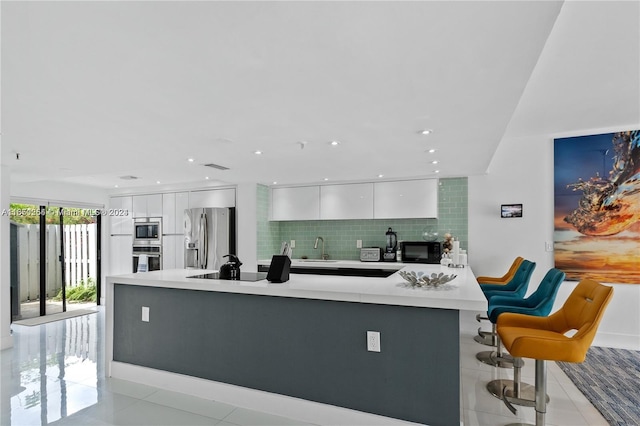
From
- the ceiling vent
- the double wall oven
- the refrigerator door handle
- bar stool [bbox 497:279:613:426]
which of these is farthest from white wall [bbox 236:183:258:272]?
bar stool [bbox 497:279:613:426]

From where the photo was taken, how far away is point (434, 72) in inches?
73.2

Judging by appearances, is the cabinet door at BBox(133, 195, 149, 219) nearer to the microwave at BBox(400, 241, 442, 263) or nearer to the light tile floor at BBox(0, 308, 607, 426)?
the light tile floor at BBox(0, 308, 607, 426)

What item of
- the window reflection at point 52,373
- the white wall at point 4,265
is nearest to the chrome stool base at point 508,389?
the window reflection at point 52,373

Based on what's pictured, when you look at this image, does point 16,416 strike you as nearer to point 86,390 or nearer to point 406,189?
point 86,390

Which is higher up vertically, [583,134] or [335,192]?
[583,134]

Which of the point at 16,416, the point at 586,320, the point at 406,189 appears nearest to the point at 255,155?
the point at 406,189

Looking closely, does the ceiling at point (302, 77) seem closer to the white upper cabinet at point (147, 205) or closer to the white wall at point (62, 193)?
the white wall at point (62, 193)

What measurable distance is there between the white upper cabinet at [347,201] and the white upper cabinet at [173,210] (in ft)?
8.08

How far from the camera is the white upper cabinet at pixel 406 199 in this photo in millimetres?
5027

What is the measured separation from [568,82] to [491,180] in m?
2.04

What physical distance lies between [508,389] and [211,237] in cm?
449

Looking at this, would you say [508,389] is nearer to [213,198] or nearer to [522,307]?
[522,307]

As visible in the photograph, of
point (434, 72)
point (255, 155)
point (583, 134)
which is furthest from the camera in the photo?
point (583, 134)

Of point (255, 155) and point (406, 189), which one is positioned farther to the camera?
point (406, 189)
